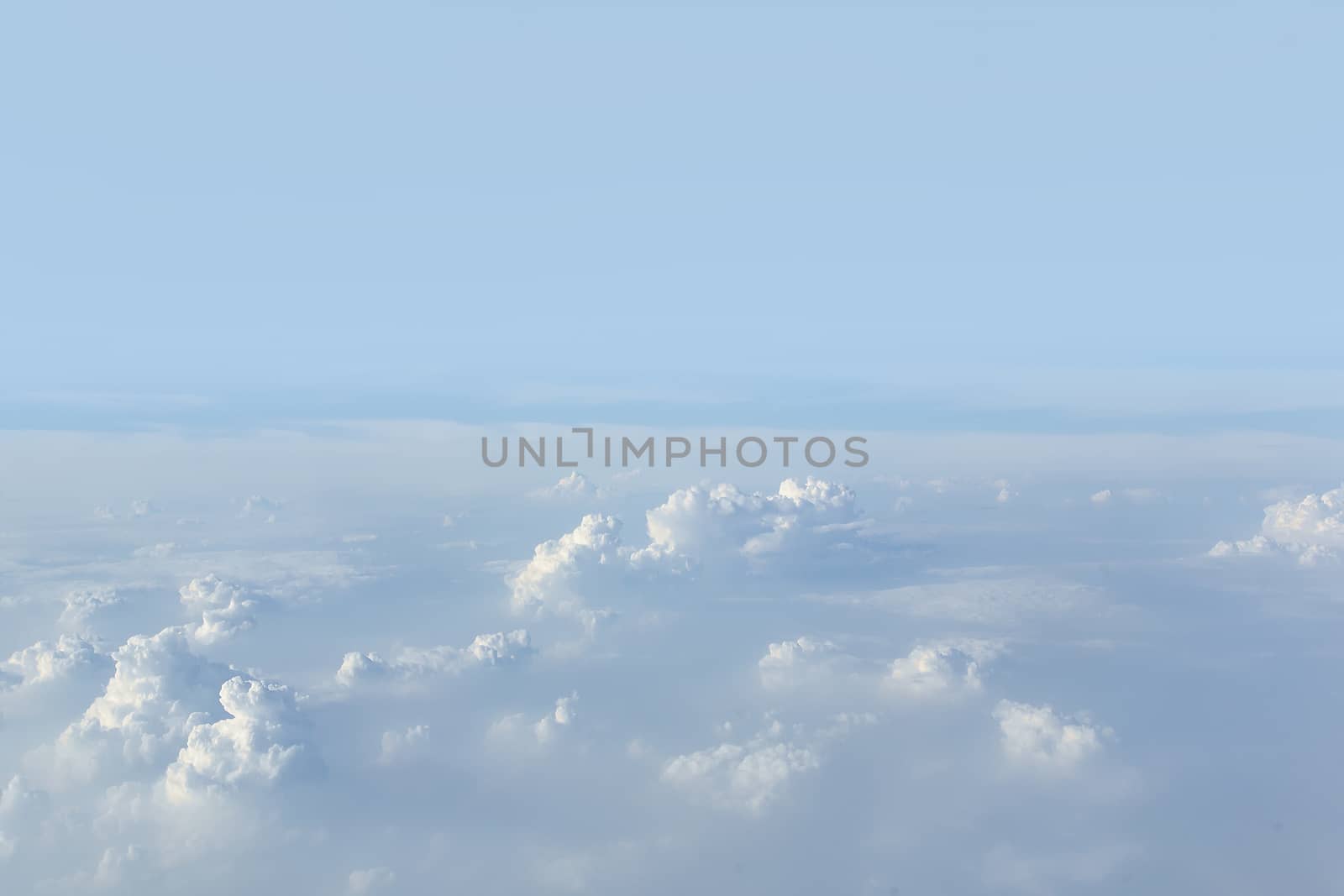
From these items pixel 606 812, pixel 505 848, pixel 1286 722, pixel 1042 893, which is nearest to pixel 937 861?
pixel 1042 893

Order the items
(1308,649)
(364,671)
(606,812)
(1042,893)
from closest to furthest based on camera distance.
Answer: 1. (1042,893)
2. (606,812)
3. (364,671)
4. (1308,649)

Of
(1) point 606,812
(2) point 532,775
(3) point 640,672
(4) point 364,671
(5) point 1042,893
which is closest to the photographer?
(5) point 1042,893

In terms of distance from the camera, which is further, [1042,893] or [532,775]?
[532,775]

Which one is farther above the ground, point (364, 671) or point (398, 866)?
point (364, 671)

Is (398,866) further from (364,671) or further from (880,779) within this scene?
(880,779)

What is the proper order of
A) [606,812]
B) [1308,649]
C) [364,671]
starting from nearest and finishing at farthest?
1. [606,812]
2. [364,671]
3. [1308,649]

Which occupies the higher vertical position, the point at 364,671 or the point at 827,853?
the point at 364,671

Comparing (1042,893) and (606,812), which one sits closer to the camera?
(1042,893)

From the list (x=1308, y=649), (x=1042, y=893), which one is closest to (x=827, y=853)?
(x=1042, y=893)

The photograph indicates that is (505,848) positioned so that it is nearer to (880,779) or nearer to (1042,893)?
(880,779)
